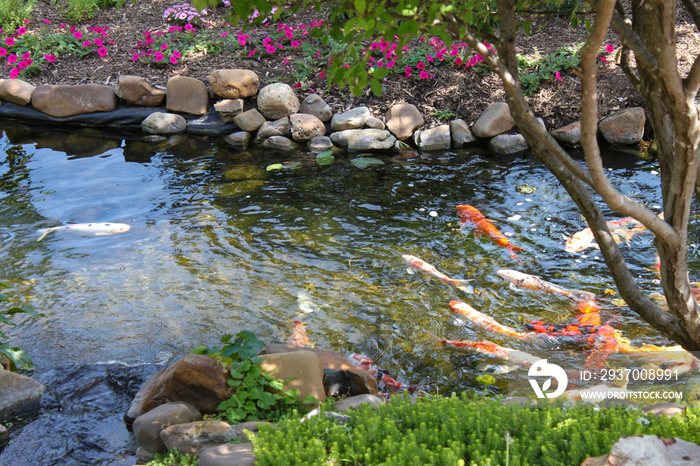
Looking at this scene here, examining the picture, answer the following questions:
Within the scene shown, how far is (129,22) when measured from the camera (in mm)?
13234

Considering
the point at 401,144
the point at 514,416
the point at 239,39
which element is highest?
the point at 239,39

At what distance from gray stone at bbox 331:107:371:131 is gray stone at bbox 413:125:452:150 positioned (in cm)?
112

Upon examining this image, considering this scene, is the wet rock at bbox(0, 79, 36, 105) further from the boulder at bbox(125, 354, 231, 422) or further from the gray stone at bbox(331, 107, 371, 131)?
the boulder at bbox(125, 354, 231, 422)

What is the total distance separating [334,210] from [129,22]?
30.6ft

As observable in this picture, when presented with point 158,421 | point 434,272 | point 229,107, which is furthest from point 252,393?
point 229,107

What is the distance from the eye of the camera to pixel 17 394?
377cm

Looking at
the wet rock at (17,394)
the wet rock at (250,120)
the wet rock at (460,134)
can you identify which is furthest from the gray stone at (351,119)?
the wet rock at (17,394)

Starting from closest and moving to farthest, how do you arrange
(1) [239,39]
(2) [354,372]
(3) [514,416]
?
1. (3) [514,416]
2. (2) [354,372]
3. (1) [239,39]

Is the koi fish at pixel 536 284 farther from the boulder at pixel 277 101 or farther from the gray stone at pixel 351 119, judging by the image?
the boulder at pixel 277 101

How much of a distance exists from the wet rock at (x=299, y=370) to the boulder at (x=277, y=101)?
6.93 metres

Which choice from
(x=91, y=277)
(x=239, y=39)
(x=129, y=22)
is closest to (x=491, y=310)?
(x=91, y=277)

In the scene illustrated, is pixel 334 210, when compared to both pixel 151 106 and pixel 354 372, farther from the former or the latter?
pixel 151 106

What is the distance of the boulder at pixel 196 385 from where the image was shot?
3535mm

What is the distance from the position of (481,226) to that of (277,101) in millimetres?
4969
